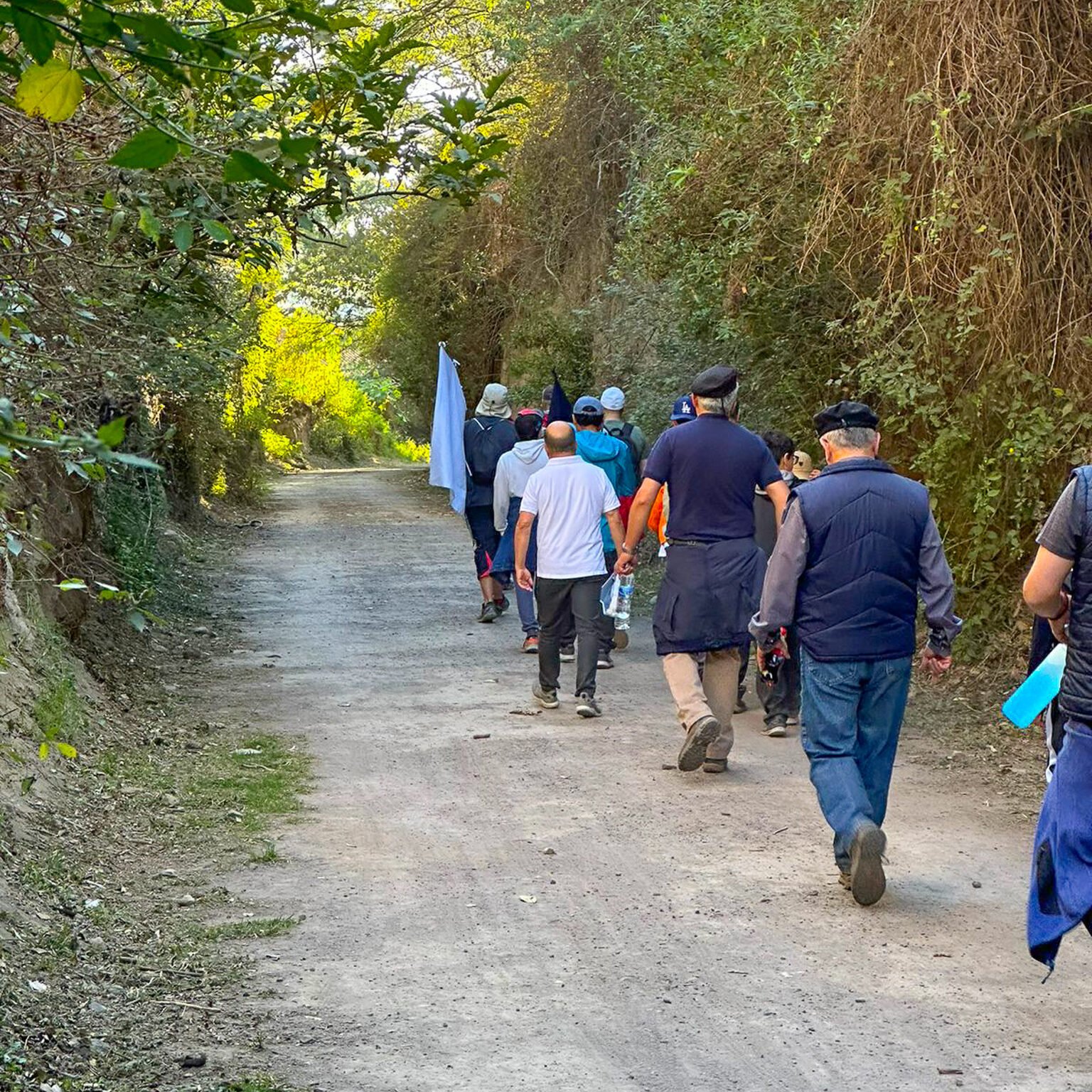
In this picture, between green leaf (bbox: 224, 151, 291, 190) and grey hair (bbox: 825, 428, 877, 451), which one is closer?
green leaf (bbox: 224, 151, 291, 190)

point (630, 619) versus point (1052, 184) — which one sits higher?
point (1052, 184)

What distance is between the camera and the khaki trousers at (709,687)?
8.47 m

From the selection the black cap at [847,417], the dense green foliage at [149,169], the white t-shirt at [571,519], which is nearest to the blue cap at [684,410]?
the white t-shirt at [571,519]

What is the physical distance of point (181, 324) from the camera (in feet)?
40.0

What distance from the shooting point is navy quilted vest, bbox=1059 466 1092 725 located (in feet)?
15.4

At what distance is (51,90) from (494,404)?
36.7ft

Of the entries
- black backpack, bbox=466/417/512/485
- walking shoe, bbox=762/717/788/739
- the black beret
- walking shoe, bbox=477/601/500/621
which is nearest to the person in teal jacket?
black backpack, bbox=466/417/512/485

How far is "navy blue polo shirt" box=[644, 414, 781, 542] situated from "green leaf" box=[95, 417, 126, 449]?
6461 millimetres

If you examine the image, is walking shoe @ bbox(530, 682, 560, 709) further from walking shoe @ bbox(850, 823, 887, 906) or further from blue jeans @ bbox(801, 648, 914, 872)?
walking shoe @ bbox(850, 823, 887, 906)

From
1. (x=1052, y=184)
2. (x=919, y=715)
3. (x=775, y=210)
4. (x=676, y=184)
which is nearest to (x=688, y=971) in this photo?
(x=919, y=715)

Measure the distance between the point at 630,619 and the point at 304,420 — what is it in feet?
140

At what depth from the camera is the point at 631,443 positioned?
12.6m

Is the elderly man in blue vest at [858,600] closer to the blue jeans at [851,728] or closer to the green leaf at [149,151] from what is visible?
the blue jeans at [851,728]

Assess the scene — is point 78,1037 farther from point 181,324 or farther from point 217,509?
point 217,509
